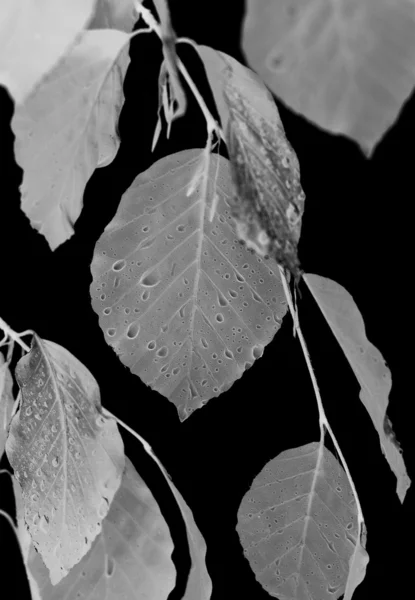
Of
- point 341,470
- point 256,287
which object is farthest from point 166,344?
point 341,470

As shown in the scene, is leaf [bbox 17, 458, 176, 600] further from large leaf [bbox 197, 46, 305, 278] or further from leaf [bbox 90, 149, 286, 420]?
large leaf [bbox 197, 46, 305, 278]

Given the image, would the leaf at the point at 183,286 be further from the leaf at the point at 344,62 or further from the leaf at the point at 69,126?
the leaf at the point at 344,62

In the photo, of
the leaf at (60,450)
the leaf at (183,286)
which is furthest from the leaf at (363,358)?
the leaf at (60,450)

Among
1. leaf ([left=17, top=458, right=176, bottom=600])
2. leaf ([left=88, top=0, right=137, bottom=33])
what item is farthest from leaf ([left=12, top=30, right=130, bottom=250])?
leaf ([left=17, top=458, right=176, bottom=600])

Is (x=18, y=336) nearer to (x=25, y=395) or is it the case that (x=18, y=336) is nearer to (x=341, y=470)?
(x=25, y=395)

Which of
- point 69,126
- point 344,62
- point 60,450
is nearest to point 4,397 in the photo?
point 60,450

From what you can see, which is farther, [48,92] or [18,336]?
[18,336]
